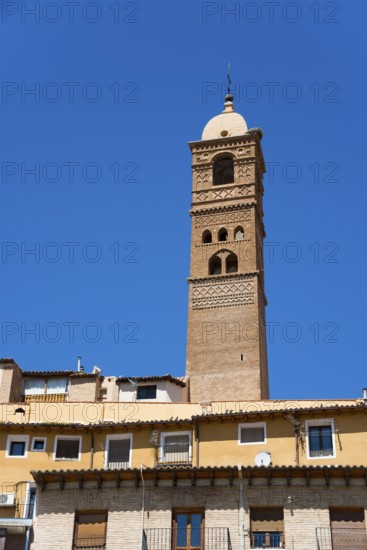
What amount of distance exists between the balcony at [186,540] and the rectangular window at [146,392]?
17.5 metres

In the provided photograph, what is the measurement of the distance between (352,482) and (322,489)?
2.64ft

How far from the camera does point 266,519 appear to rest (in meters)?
25.2

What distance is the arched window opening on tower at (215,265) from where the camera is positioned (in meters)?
57.7

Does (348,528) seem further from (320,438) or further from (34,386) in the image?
(34,386)

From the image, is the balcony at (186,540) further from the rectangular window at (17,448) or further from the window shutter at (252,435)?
the rectangular window at (17,448)

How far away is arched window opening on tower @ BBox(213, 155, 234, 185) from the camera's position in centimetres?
6197

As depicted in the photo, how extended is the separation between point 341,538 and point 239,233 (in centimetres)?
3519

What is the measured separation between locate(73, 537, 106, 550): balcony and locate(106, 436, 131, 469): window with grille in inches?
165

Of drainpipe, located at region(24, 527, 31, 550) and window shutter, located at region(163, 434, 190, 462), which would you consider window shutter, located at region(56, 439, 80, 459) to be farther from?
drainpipe, located at region(24, 527, 31, 550)

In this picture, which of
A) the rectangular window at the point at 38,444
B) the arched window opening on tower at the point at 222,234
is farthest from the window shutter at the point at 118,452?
the arched window opening on tower at the point at 222,234

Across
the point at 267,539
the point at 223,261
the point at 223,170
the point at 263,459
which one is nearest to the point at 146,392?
the point at 263,459

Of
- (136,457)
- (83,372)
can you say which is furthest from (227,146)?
(136,457)

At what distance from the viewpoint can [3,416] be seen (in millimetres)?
35875

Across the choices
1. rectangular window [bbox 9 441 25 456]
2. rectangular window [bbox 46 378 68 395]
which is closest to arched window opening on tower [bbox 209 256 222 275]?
rectangular window [bbox 46 378 68 395]
